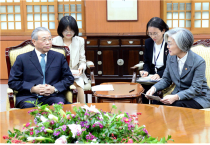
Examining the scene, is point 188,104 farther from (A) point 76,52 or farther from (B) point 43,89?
(A) point 76,52

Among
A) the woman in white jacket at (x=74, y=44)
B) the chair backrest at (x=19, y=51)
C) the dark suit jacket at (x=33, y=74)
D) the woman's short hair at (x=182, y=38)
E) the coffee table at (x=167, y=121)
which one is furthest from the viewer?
the woman in white jacket at (x=74, y=44)

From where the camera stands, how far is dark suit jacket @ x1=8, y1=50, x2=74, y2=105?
2.76 meters

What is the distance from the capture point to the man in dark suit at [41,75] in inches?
108

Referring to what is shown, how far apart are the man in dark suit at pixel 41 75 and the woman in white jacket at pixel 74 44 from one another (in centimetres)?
64

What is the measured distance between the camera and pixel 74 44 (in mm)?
3756

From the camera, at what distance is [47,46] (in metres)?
2.88

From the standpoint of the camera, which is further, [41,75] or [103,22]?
[103,22]

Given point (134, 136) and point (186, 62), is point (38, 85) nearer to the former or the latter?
point (186, 62)

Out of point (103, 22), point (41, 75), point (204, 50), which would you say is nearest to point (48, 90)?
point (41, 75)

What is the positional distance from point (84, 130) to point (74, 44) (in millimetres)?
2662

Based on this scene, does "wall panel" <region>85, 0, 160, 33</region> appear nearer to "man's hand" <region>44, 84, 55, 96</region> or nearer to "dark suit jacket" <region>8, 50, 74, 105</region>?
"dark suit jacket" <region>8, 50, 74, 105</region>

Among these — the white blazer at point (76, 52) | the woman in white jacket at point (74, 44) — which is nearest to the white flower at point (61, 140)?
the woman in white jacket at point (74, 44)

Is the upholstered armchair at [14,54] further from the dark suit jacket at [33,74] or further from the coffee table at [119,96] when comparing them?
the coffee table at [119,96]

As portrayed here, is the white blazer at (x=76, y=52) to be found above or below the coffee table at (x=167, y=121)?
above
